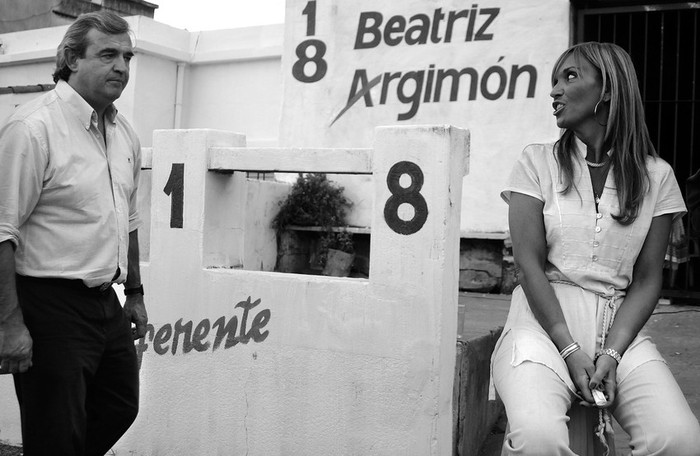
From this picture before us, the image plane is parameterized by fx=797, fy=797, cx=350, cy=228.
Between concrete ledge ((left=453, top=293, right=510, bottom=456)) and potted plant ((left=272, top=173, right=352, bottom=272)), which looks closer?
concrete ledge ((left=453, top=293, right=510, bottom=456))

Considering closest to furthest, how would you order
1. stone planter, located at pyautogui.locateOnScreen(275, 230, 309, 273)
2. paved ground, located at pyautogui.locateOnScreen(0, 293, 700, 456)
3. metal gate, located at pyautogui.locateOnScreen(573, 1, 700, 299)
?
1. paved ground, located at pyautogui.locateOnScreen(0, 293, 700, 456)
2. metal gate, located at pyautogui.locateOnScreen(573, 1, 700, 299)
3. stone planter, located at pyautogui.locateOnScreen(275, 230, 309, 273)

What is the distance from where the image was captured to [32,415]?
267 cm

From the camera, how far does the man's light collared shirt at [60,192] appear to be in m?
2.59

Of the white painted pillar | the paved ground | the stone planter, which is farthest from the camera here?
the stone planter

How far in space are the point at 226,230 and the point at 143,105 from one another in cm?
751

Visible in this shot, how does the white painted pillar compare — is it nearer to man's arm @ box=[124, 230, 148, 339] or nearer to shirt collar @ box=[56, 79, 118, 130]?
man's arm @ box=[124, 230, 148, 339]

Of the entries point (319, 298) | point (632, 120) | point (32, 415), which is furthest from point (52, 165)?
point (632, 120)

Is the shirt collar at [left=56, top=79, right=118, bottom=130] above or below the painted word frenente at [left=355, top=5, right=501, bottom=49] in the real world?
below

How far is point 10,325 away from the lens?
8.25ft

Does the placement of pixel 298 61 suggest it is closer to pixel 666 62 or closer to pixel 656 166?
pixel 666 62

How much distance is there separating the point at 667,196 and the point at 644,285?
313 mm

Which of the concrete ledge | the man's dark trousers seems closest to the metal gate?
the concrete ledge

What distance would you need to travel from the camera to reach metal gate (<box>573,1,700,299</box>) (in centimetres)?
789

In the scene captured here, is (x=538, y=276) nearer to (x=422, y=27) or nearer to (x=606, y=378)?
(x=606, y=378)
